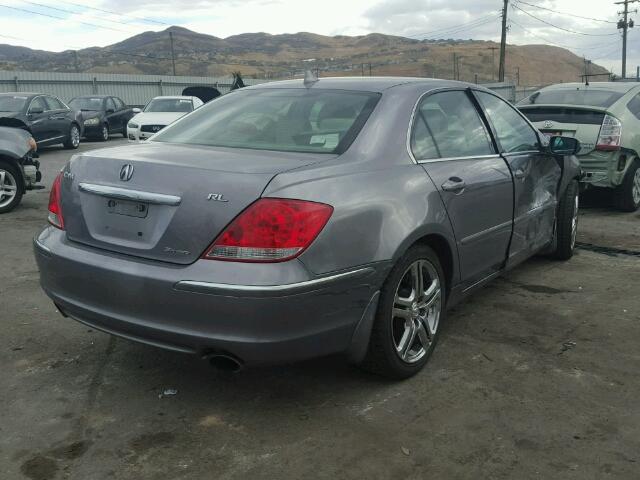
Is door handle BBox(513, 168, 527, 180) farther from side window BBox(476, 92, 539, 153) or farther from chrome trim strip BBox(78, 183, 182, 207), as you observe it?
chrome trim strip BBox(78, 183, 182, 207)

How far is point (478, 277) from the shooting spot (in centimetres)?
412

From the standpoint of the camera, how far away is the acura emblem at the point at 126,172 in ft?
9.98

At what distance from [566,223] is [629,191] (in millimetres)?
3100

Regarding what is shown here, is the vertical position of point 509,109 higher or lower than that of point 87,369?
higher

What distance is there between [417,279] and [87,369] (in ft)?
6.03

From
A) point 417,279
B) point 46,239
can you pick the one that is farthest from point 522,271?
point 46,239

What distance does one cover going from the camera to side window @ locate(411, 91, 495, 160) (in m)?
3.69

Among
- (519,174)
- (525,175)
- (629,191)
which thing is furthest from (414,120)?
(629,191)

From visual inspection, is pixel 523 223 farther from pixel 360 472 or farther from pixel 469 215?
pixel 360 472

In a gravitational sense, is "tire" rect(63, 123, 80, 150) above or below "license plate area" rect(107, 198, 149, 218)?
below

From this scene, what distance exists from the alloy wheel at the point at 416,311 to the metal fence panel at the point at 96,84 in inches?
1008

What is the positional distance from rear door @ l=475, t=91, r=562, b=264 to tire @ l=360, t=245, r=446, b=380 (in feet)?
3.56

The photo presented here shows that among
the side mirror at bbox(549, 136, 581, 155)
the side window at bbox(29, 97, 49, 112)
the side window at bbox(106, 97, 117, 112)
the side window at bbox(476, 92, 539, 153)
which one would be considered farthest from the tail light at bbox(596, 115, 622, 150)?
the side window at bbox(106, 97, 117, 112)

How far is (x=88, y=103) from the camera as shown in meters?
21.6
